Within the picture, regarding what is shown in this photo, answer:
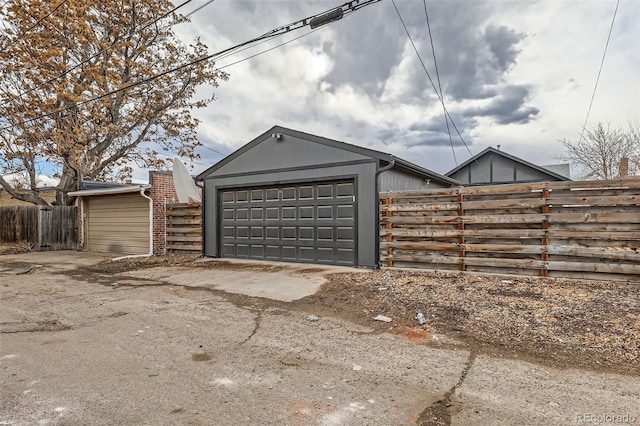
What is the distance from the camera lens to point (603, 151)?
18.1 m

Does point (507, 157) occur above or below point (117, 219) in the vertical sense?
above

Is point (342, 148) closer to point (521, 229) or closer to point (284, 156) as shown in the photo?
point (284, 156)

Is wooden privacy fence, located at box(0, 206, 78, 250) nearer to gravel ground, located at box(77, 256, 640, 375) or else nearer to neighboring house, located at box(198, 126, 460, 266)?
neighboring house, located at box(198, 126, 460, 266)

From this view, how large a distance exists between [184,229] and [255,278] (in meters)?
5.09

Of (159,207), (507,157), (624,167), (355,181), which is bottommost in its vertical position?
(159,207)

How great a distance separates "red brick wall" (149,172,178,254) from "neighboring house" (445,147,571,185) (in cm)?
1523

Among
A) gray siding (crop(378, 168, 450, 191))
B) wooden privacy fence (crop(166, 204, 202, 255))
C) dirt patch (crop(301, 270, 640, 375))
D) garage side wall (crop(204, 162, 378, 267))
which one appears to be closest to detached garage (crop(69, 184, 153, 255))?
wooden privacy fence (crop(166, 204, 202, 255))

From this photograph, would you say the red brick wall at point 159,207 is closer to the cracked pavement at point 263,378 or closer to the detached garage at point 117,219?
the detached garage at point 117,219

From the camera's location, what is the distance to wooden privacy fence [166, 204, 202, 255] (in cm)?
1130

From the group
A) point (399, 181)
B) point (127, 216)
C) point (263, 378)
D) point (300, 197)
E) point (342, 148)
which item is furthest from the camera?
point (127, 216)

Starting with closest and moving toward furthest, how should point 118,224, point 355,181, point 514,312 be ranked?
1. point 514,312
2. point 355,181
3. point 118,224

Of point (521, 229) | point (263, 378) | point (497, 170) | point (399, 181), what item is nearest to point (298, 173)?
point (399, 181)

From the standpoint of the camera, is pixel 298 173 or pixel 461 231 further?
pixel 298 173

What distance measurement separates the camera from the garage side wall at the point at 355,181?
8.21 metres
